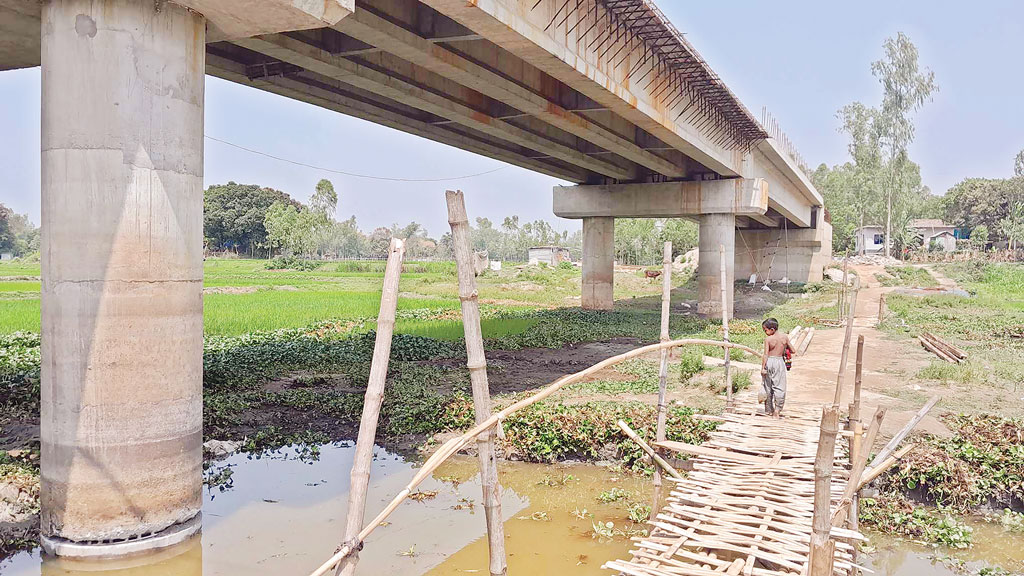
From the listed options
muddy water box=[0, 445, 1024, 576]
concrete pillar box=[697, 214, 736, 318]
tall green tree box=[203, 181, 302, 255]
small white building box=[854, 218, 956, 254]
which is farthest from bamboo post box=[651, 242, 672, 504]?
tall green tree box=[203, 181, 302, 255]

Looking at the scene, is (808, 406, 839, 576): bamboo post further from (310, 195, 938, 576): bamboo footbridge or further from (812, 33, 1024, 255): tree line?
(812, 33, 1024, 255): tree line

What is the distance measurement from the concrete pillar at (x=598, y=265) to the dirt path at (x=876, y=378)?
809 centimetres

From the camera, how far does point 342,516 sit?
7523 mm

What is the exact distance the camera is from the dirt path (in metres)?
11.3

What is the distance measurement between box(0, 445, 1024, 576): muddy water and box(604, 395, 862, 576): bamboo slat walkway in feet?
3.32

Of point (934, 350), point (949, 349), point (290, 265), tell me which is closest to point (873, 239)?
point (290, 265)

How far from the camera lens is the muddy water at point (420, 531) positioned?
6.36 meters

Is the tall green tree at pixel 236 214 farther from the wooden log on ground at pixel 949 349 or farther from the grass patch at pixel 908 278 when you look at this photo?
the wooden log on ground at pixel 949 349

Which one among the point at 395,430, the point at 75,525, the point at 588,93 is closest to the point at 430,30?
the point at 588,93

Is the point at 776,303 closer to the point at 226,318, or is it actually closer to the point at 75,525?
the point at 226,318

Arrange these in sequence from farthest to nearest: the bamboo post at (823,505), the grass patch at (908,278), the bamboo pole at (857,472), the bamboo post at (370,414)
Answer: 1. the grass patch at (908,278)
2. the bamboo pole at (857,472)
3. the bamboo post at (823,505)
4. the bamboo post at (370,414)

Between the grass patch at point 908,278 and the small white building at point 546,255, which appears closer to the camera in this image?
the grass patch at point 908,278

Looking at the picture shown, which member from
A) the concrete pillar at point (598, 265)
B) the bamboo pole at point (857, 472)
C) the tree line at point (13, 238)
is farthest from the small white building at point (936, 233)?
the tree line at point (13, 238)

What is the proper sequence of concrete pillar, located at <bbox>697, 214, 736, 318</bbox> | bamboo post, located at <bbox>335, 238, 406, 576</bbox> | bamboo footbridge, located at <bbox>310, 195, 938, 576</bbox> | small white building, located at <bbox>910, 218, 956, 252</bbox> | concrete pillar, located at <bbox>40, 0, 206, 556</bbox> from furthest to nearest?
1. small white building, located at <bbox>910, 218, 956, 252</bbox>
2. concrete pillar, located at <bbox>697, 214, 736, 318</bbox>
3. concrete pillar, located at <bbox>40, 0, 206, 556</bbox>
4. bamboo footbridge, located at <bbox>310, 195, 938, 576</bbox>
5. bamboo post, located at <bbox>335, 238, 406, 576</bbox>
